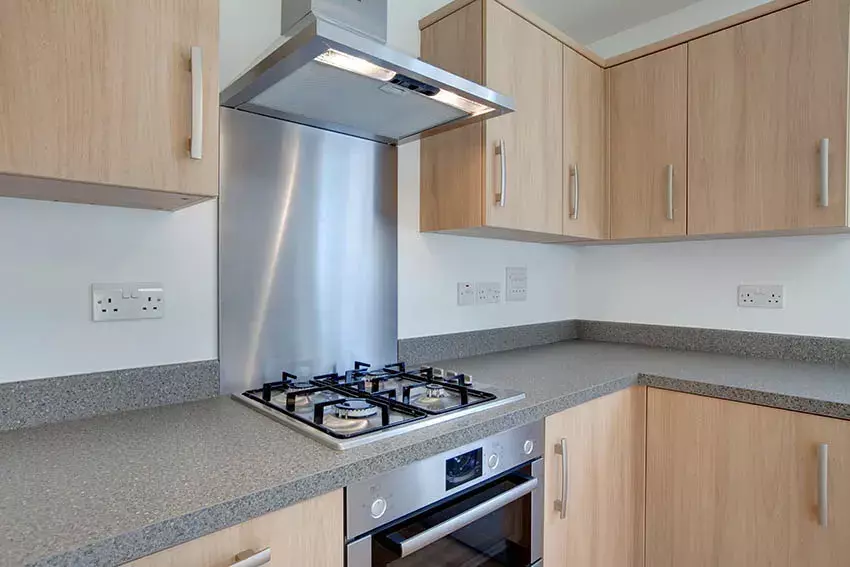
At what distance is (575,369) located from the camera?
64.6 inches

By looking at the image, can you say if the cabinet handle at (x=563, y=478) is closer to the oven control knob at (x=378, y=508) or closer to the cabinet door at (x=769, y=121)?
the oven control knob at (x=378, y=508)

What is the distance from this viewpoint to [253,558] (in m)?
0.72

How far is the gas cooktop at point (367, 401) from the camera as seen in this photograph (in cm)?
98

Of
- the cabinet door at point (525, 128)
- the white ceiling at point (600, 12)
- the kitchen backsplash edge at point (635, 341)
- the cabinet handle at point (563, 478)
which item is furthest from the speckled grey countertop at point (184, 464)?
the white ceiling at point (600, 12)

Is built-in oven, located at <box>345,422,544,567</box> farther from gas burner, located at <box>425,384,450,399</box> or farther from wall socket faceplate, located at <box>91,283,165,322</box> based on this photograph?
wall socket faceplate, located at <box>91,283,165,322</box>

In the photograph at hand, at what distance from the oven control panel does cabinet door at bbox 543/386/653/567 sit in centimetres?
13

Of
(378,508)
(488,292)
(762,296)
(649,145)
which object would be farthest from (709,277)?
(378,508)

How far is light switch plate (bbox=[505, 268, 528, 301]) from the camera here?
6.90ft

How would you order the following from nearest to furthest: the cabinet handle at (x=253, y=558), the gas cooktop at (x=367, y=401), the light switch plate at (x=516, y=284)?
the cabinet handle at (x=253, y=558)
the gas cooktop at (x=367, y=401)
the light switch plate at (x=516, y=284)

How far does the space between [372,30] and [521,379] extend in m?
1.06

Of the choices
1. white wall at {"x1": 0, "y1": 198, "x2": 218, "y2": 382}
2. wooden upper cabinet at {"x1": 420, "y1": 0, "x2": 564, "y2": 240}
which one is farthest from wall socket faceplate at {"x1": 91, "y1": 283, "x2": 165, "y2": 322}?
wooden upper cabinet at {"x1": 420, "y1": 0, "x2": 564, "y2": 240}

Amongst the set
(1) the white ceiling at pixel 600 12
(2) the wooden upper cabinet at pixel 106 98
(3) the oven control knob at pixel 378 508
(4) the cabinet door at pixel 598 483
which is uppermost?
(1) the white ceiling at pixel 600 12

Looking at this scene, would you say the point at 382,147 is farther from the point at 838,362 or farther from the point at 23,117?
the point at 838,362

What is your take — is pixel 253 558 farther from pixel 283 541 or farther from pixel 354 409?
pixel 354 409
